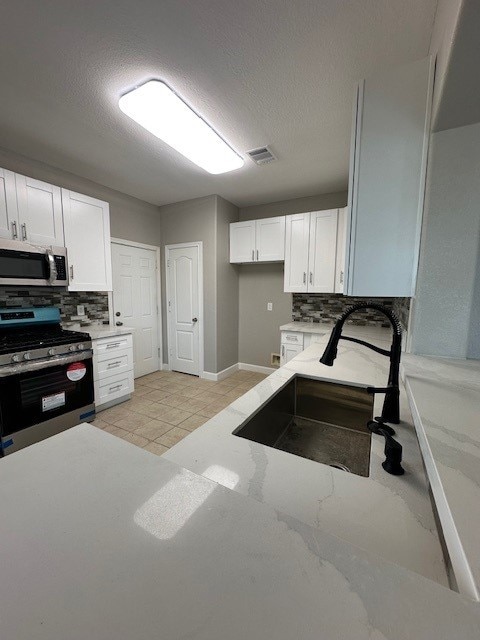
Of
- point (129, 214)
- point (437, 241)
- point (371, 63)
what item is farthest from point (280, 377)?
point (129, 214)

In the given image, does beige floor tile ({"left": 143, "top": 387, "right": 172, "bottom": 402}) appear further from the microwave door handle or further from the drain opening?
the drain opening

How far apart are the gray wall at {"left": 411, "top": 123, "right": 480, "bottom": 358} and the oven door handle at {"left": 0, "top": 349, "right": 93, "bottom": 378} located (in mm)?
2528

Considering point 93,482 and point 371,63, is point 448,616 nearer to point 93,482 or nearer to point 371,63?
point 93,482

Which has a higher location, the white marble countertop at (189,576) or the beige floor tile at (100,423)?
the white marble countertop at (189,576)

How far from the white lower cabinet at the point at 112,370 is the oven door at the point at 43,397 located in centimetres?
25

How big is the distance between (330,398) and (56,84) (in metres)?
2.51

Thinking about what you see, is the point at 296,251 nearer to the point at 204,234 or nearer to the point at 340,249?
the point at 340,249

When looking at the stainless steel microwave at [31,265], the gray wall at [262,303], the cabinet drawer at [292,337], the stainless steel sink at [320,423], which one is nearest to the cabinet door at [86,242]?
the stainless steel microwave at [31,265]

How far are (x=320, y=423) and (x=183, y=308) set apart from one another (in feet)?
9.83

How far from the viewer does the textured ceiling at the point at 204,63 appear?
1.27 m

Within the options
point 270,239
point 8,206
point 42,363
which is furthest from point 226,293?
point 8,206

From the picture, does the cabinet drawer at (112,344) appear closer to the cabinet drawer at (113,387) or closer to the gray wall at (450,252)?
the cabinet drawer at (113,387)

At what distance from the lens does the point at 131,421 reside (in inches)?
105

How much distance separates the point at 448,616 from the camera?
0.93 ft
